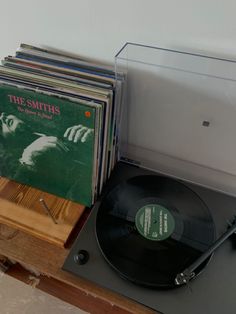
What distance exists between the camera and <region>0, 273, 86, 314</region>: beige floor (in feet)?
3.20

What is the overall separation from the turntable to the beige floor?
48 centimetres

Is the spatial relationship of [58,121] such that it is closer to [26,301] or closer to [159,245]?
[159,245]

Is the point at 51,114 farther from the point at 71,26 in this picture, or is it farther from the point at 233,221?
the point at 233,221

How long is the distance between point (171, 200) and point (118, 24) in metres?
0.42

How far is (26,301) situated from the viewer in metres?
0.99

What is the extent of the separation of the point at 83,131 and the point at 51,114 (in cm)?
8

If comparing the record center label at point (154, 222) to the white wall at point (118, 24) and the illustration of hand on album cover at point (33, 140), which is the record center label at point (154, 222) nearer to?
the illustration of hand on album cover at point (33, 140)

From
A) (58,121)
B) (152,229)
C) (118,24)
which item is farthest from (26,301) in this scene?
(118,24)

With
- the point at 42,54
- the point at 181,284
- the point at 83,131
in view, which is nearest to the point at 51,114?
the point at 83,131

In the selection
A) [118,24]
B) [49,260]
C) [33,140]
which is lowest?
[49,260]

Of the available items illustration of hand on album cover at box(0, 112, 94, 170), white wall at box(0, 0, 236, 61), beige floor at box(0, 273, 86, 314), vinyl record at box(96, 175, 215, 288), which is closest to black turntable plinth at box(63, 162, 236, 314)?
vinyl record at box(96, 175, 215, 288)

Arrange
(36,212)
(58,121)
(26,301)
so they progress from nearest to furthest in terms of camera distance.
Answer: (58,121), (36,212), (26,301)

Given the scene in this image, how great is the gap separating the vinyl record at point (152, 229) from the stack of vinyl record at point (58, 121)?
0.08 metres

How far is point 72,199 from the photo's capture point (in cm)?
72
